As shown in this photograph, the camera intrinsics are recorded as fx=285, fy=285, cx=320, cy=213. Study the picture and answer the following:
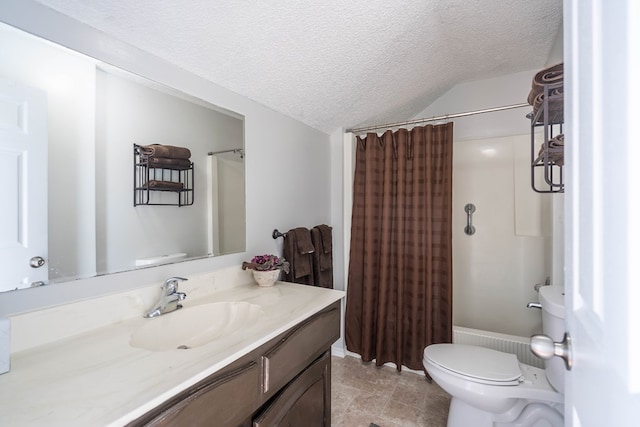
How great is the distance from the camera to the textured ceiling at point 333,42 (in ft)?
3.54

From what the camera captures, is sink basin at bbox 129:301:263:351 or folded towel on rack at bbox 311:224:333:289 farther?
folded towel on rack at bbox 311:224:333:289

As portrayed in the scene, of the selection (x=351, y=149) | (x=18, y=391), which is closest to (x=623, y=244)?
(x=18, y=391)

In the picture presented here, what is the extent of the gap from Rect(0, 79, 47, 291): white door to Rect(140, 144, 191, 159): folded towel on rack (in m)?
0.32

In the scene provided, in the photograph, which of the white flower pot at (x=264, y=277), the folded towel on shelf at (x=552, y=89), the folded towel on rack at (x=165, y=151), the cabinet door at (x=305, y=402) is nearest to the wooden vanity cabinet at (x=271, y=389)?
the cabinet door at (x=305, y=402)

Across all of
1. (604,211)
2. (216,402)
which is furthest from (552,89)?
(216,402)

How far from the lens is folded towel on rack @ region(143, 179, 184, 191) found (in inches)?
47.3

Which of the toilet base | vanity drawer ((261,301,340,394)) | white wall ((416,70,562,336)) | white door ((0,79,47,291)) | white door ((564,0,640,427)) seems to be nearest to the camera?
white door ((564,0,640,427))

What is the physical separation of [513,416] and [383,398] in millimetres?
747

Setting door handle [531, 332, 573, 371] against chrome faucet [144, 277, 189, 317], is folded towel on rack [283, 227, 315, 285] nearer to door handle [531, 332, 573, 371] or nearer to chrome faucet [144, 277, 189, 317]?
chrome faucet [144, 277, 189, 317]

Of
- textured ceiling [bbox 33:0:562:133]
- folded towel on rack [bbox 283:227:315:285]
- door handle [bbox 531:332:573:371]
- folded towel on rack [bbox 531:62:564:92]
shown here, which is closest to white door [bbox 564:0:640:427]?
door handle [bbox 531:332:573:371]

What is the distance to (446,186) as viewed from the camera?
202 centimetres

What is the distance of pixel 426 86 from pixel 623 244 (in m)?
2.22

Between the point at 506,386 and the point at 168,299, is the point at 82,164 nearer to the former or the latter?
the point at 168,299

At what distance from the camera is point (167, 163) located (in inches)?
50.4
